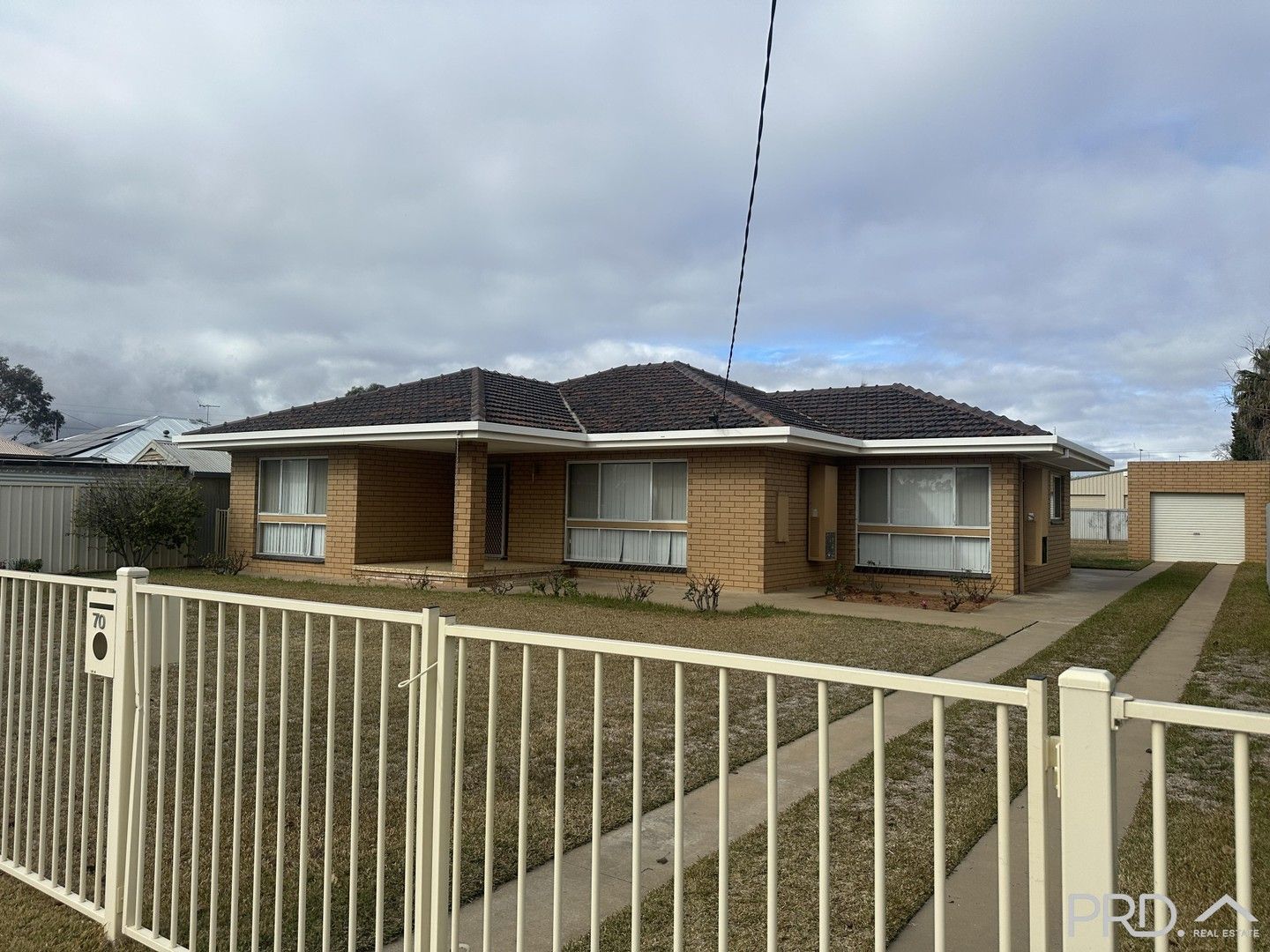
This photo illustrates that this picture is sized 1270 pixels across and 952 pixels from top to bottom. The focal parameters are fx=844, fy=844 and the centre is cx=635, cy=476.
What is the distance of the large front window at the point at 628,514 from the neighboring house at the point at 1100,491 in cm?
4367

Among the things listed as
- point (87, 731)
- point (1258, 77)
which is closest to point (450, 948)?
point (87, 731)

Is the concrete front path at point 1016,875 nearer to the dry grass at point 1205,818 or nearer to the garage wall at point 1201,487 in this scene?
the dry grass at point 1205,818

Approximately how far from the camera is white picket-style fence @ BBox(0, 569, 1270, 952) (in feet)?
5.39

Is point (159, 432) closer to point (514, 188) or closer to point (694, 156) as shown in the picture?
point (514, 188)


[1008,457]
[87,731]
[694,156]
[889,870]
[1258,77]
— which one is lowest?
[889,870]

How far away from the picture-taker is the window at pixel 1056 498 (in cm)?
1834

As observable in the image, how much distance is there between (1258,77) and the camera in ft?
34.6

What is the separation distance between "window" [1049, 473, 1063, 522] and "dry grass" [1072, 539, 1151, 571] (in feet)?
15.8

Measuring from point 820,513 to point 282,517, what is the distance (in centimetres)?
1116

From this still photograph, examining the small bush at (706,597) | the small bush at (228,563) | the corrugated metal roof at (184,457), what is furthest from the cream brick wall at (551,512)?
the corrugated metal roof at (184,457)

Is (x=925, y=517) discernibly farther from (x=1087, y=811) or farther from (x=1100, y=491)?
(x=1100, y=491)

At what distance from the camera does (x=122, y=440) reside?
117 feet

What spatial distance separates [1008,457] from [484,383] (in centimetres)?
1028

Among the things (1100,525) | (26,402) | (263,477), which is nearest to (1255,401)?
(1100,525)
